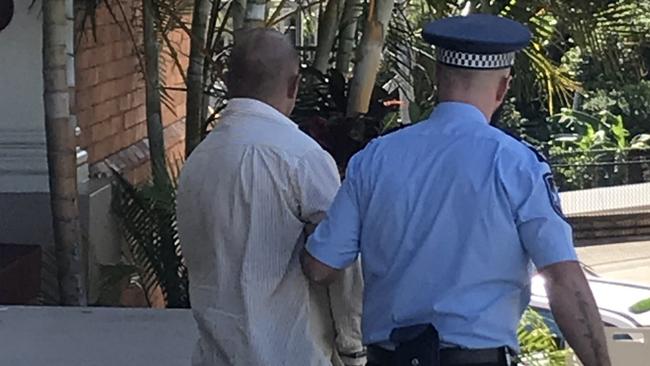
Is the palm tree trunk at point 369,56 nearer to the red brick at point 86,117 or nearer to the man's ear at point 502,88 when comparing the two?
the red brick at point 86,117

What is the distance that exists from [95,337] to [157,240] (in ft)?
2.90

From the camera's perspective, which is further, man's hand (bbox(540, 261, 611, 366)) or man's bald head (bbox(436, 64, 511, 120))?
man's bald head (bbox(436, 64, 511, 120))

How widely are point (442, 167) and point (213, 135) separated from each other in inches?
31.4

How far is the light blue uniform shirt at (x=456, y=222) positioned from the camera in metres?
2.77

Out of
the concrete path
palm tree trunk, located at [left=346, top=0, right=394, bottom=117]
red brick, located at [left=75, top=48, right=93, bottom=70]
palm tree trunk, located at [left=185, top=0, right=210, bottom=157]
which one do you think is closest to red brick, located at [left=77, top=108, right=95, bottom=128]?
red brick, located at [left=75, top=48, right=93, bottom=70]

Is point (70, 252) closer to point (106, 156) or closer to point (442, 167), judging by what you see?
point (106, 156)

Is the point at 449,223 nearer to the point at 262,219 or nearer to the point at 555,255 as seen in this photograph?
the point at 555,255

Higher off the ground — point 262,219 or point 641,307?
point 262,219

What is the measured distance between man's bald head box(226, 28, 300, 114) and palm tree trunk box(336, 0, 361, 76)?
10.3 ft

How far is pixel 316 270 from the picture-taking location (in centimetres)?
308

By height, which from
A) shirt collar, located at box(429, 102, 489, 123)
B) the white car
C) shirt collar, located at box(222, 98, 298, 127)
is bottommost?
the white car

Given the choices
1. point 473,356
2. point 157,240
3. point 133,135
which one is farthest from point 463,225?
point 133,135

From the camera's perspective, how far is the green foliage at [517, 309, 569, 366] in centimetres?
594

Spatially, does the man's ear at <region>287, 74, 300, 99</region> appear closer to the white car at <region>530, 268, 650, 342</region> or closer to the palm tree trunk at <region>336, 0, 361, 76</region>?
the palm tree trunk at <region>336, 0, 361, 76</region>
